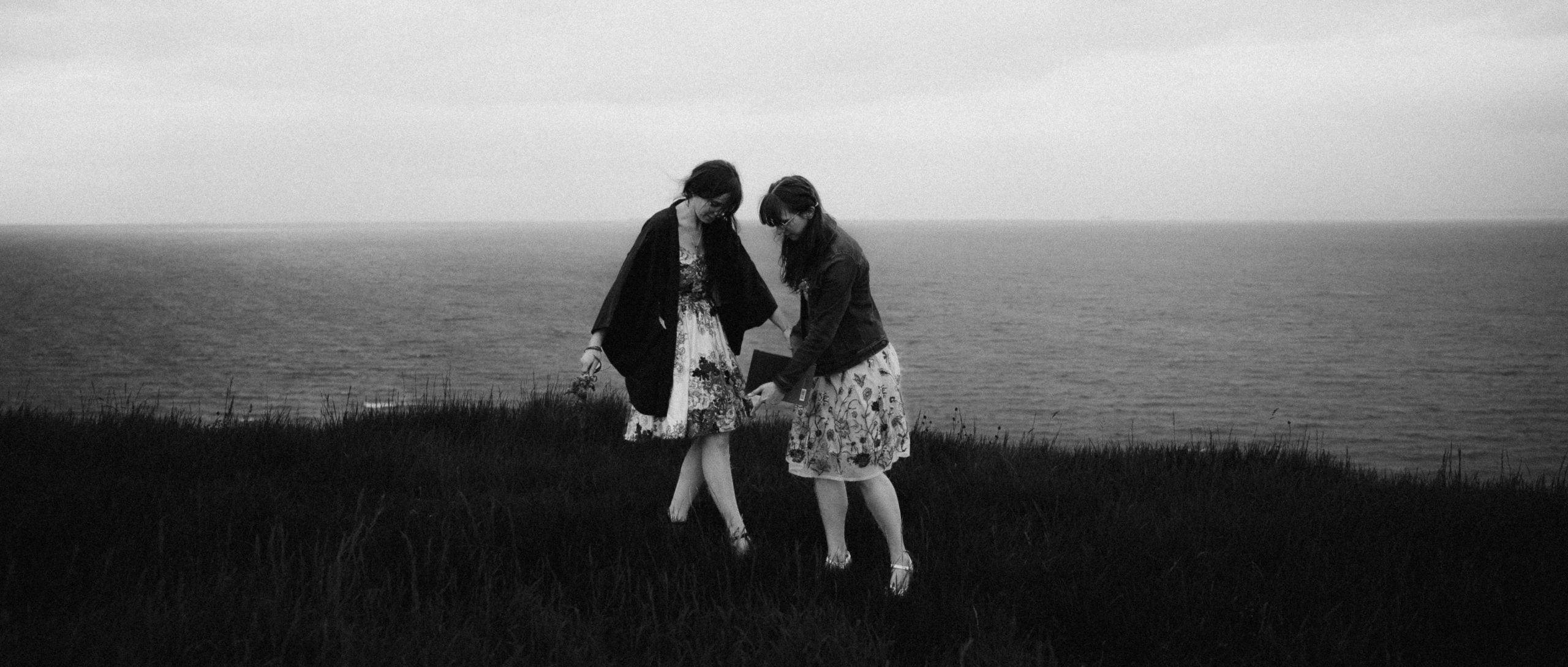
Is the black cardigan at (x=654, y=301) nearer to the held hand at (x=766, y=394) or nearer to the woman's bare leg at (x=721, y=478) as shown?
the woman's bare leg at (x=721, y=478)

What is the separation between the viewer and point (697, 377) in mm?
5066

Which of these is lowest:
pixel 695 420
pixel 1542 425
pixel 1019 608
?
pixel 1542 425

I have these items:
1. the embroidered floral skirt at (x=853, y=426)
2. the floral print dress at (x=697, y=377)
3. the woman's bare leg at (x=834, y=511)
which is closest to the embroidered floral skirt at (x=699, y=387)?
the floral print dress at (x=697, y=377)

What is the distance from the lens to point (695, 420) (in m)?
5.02

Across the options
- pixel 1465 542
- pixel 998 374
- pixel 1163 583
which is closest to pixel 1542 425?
pixel 998 374

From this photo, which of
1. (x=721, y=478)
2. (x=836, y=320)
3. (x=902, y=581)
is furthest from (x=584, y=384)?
(x=902, y=581)

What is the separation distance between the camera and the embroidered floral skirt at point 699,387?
197 inches

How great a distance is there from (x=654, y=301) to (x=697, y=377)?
16.6 inches

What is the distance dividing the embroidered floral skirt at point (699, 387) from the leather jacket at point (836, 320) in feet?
Result: 1.60

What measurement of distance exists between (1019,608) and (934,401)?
70.0 ft

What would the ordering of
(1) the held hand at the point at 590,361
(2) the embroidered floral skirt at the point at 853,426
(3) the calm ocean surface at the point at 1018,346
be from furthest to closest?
(3) the calm ocean surface at the point at 1018,346, (1) the held hand at the point at 590,361, (2) the embroidered floral skirt at the point at 853,426

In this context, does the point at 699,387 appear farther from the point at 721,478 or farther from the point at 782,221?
the point at 782,221

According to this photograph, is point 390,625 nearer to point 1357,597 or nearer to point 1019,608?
point 1019,608

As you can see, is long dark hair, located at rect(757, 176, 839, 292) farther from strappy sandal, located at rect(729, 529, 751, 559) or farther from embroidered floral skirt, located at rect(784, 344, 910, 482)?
strappy sandal, located at rect(729, 529, 751, 559)
